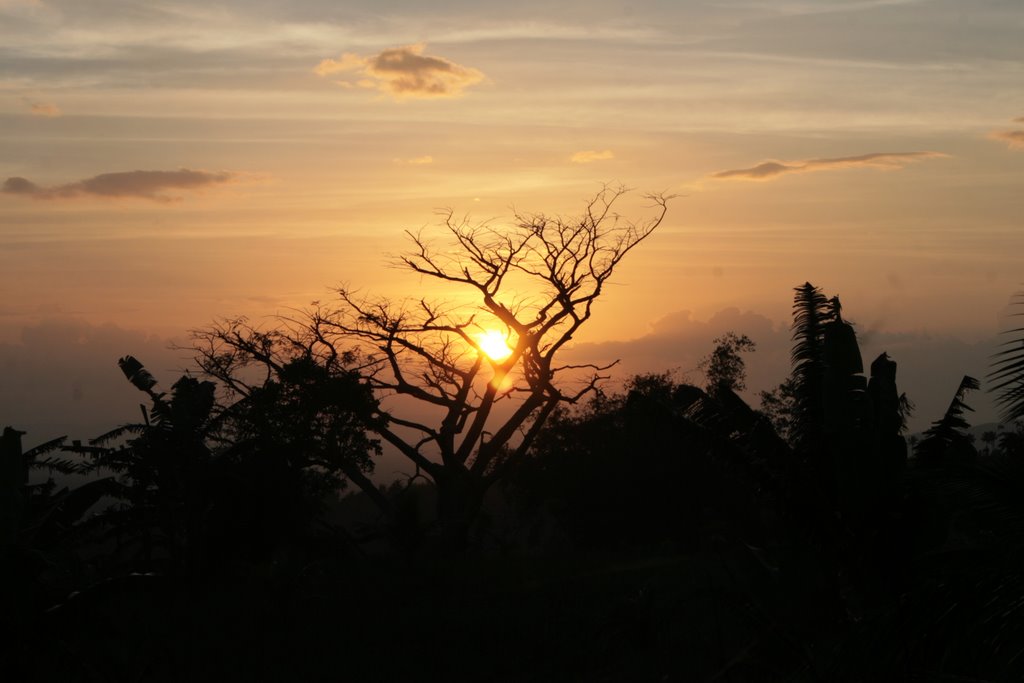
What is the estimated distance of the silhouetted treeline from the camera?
13.4 metres

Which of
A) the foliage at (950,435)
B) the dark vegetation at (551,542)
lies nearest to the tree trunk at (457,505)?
the dark vegetation at (551,542)

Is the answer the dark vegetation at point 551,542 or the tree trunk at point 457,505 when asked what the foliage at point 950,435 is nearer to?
the dark vegetation at point 551,542

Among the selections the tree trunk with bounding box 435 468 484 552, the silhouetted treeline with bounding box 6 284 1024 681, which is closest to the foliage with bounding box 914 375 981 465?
the silhouetted treeline with bounding box 6 284 1024 681

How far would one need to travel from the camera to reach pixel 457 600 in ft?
93.2

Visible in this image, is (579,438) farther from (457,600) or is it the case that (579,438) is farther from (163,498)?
(163,498)

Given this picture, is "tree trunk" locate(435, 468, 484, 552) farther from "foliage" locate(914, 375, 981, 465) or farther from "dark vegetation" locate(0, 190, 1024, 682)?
"foliage" locate(914, 375, 981, 465)

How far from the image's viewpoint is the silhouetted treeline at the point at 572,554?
13.4 meters

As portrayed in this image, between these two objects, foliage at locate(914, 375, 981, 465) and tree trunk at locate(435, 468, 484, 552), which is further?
tree trunk at locate(435, 468, 484, 552)

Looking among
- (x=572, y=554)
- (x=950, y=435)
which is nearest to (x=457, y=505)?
(x=572, y=554)

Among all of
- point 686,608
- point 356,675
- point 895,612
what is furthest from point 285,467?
point 895,612

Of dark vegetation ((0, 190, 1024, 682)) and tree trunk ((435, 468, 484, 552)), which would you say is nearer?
dark vegetation ((0, 190, 1024, 682))

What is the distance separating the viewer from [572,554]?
34.7 meters

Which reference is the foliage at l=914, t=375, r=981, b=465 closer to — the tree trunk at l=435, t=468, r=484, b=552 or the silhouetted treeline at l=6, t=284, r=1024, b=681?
the silhouetted treeline at l=6, t=284, r=1024, b=681

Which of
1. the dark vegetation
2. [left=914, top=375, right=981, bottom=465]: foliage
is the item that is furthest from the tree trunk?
[left=914, top=375, right=981, bottom=465]: foliage
